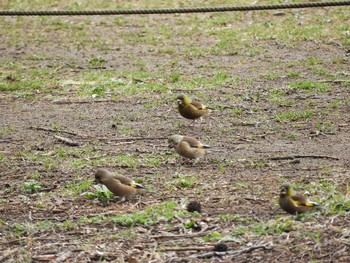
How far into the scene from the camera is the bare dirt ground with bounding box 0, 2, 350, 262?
6312 millimetres

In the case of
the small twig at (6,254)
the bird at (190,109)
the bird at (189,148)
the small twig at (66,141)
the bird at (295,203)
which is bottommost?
the small twig at (66,141)

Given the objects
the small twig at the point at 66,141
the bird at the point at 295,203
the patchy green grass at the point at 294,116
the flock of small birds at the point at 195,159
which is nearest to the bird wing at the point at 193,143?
the flock of small birds at the point at 195,159

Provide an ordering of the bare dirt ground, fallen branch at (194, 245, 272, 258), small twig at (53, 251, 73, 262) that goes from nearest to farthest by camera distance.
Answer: fallen branch at (194, 245, 272, 258), small twig at (53, 251, 73, 262), the bare dirt ground

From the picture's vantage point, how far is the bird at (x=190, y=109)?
980 cm

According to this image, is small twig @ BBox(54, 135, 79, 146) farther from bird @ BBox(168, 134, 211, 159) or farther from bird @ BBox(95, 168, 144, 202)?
bird @ BBox(95, 168, 144, 202)

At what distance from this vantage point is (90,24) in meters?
16.4

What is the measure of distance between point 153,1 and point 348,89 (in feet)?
24.6

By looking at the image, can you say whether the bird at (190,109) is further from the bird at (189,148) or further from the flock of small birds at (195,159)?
the bird at (189,148)

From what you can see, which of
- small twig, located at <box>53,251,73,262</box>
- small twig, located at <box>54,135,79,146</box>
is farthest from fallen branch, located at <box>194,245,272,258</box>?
small twig, located at <box>54,135,79,146</box>

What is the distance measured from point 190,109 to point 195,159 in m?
1.43

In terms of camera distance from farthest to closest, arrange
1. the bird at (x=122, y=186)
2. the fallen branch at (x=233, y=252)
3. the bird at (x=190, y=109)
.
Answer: the bird at (x=190, y=109), the bird at (x=122, y=186), the fallen branch at (x=233, y=252)

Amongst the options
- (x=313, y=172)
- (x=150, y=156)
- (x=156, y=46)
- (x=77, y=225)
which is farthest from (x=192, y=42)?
(x=77, y=225)

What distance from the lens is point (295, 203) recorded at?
6.46m

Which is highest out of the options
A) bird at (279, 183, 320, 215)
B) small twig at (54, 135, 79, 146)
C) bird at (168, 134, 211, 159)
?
bird at (279, 183, 320, 215)
